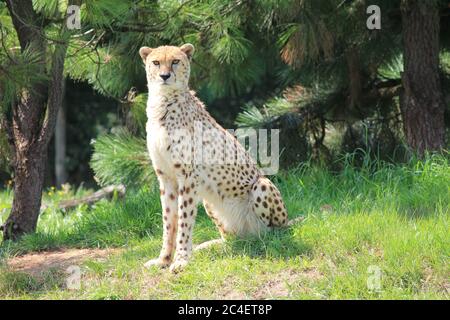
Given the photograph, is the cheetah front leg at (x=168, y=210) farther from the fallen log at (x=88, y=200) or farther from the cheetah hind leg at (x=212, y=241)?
the fallen log at (x=88, y=200)

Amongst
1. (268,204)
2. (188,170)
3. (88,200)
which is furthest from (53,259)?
(88,200)

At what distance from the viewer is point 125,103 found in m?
5.34

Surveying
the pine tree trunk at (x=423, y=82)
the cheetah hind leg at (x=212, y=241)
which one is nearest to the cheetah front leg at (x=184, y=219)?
the cheetah hind leg at (x=212, y=241)

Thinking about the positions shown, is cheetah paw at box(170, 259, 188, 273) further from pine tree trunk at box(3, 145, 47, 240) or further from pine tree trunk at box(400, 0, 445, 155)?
pine tree trunk at box(400, 0, 445, 155)

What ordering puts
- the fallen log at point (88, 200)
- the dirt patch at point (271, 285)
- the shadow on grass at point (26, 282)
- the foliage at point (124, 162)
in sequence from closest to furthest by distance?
1. the dirt patch at point (271, 285)
2. the shadow on grass at point (26, 282)
3. the foliage at point (124, 162)
4. the fallen log at point (88, 200)

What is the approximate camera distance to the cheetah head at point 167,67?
4.23 meters

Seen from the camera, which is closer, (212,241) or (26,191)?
(212,241)

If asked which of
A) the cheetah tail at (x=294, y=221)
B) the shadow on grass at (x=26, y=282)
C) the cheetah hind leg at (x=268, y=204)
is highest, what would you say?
the cheetah hind leg at (x=268, y=204)

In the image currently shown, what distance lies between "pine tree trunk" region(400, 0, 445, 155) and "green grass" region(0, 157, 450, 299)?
331mm

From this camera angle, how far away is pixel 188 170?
4.29 meters

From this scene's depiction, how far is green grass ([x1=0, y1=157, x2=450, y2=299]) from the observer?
3945mm

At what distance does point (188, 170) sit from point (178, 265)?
496 millimetres

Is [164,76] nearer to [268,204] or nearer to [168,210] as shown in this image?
[168,210]

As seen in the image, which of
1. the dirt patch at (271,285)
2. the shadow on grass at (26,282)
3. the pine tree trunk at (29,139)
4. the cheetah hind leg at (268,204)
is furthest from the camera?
the pine tree trunk at (29,139)
